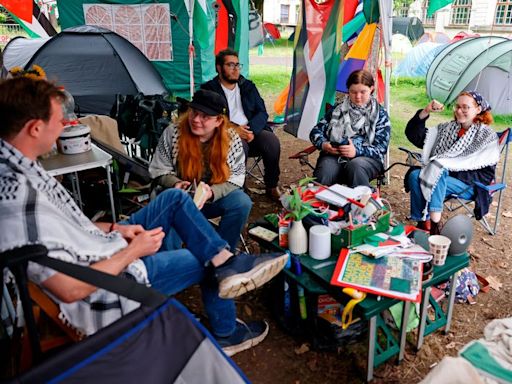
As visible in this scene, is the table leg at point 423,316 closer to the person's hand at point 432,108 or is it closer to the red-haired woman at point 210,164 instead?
the red-haired woman at point 210,164

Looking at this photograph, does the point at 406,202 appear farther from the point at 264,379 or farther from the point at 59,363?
the point at 59,363

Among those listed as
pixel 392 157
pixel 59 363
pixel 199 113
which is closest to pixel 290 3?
pixel 392 157

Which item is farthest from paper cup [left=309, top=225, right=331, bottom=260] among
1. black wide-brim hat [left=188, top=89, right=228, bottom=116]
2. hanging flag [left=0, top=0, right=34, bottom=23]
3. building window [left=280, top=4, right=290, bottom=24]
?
building window [left=280, top=4, right=290, bottom=24]

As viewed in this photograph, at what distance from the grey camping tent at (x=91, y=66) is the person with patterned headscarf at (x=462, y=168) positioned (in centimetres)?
451

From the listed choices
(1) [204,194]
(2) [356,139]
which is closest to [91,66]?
(2) [356,139]

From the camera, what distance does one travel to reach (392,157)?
205 inches

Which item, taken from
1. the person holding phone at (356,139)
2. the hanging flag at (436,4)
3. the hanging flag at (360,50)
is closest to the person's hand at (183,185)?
the person holding phone at (356,139)

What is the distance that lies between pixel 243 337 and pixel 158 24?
6.63 metres

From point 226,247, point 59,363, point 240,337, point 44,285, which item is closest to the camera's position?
point 59,363

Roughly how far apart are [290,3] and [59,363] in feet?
89.8

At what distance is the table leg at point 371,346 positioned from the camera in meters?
1.86

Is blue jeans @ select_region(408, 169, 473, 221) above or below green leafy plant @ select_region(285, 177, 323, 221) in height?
below

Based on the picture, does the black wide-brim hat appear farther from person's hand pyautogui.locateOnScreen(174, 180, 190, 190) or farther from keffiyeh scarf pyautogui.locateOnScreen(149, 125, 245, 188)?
person's hand pyautogui.locateOnScreen(174, 180, 190, 190)

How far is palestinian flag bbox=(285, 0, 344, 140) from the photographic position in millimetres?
4977
